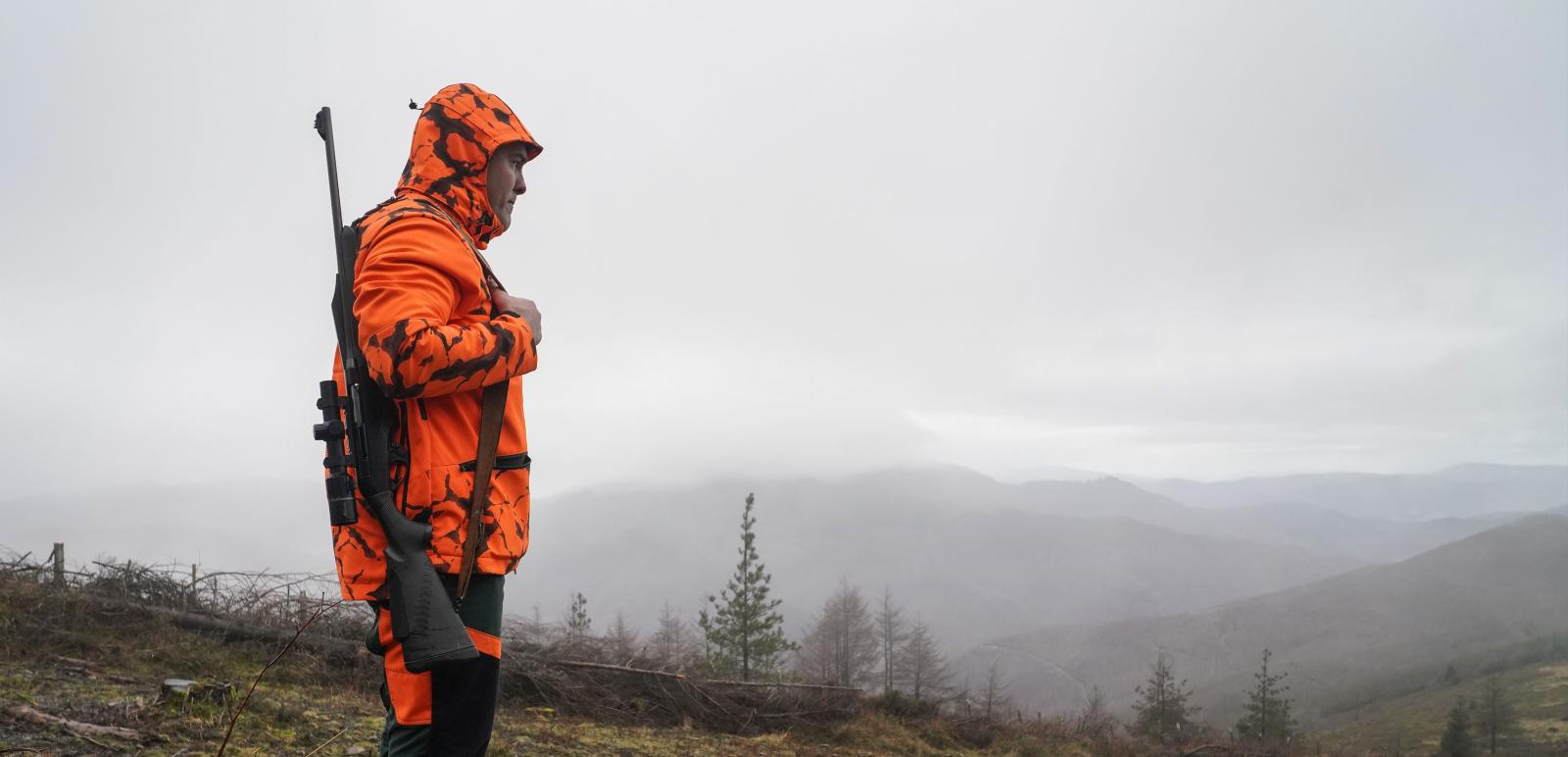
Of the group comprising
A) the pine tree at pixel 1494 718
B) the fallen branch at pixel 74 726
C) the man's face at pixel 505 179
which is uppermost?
the man's face at pixel 505 179

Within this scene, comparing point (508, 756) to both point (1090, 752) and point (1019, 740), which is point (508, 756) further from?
point (1090, 752)

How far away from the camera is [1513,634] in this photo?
198 m

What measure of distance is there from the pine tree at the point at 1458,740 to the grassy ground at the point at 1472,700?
1736 mm

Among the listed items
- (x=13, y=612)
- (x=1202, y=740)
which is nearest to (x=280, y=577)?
(x=13, y=612)

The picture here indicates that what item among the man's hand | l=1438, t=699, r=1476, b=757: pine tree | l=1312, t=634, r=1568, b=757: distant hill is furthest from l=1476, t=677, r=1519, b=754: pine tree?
the man's hand

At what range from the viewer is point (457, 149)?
2.29 m

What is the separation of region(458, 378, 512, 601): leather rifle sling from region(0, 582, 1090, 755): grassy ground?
2.36 m

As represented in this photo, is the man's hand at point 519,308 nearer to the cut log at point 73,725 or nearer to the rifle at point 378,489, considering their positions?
the rifle at point 378,489

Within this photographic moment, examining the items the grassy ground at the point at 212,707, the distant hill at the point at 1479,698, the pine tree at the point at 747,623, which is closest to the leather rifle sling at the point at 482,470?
the grassy ground at the point at 212,707

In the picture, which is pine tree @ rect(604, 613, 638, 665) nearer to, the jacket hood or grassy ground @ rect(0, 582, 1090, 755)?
grassy ground @ rect(0, 582, 1090, 755)

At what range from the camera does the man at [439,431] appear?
188 centimetres

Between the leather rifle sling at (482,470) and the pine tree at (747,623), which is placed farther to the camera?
the pine tree at (747,623)

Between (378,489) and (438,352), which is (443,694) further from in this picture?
(438,352)

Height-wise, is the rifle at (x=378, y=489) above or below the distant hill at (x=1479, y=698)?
above
